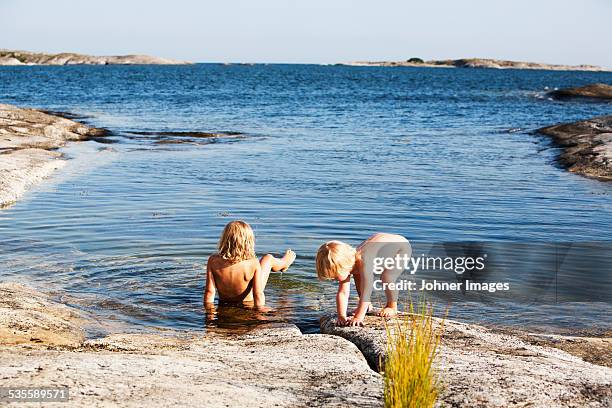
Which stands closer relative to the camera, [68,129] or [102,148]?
[102,148]

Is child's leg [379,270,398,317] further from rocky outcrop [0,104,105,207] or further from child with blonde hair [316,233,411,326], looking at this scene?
rocky outcrop [0,104,105,207]

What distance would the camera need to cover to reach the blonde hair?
31.3ft

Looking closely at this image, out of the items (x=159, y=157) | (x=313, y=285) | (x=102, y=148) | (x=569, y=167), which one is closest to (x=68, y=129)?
(x=102, y=148)

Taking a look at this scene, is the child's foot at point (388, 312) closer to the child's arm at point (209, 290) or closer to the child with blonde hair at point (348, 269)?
the child with blonde hair at point (348, 269)

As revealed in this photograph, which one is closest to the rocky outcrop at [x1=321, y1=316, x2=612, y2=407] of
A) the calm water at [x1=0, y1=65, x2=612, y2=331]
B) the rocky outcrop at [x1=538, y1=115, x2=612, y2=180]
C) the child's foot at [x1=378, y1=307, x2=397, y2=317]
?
the child's foot at [x1=378, y1=307, x2=397, y2=317]

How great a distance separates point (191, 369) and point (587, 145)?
23608 mm

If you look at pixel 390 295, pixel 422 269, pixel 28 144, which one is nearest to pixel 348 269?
pixel 390 295

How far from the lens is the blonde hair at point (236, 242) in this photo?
9.54m

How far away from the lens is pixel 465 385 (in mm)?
5910

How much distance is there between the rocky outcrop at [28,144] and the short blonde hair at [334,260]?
415 inches

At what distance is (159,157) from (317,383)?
68.9 feet

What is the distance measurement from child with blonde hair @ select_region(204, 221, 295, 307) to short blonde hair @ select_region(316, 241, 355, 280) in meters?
1.65

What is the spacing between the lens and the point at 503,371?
20.6 feet

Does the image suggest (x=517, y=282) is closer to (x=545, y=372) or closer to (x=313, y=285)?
(x=313, y=285)
